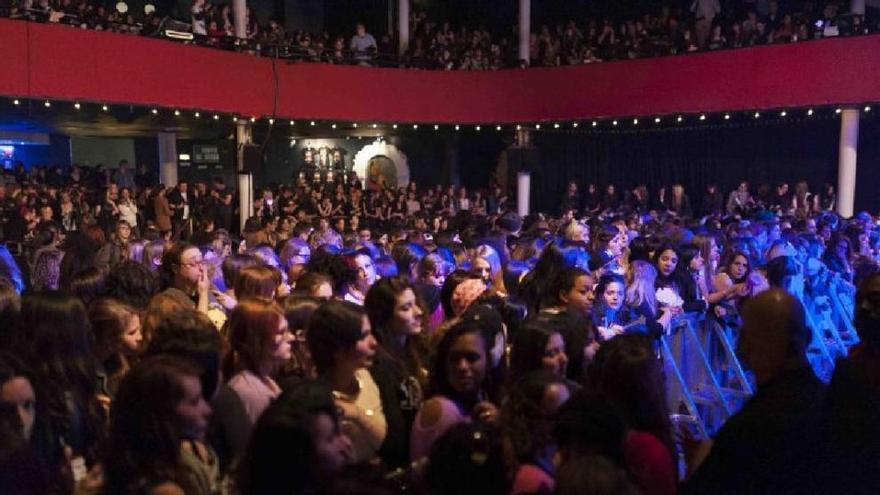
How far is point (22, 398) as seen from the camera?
9.09ft

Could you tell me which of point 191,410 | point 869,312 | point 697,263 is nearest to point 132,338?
point 191,410

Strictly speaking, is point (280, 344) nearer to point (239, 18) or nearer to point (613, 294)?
point (613, 294)

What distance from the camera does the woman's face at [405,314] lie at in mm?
4043

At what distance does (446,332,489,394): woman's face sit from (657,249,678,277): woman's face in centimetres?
364

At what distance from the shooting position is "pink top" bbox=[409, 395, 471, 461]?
298cm

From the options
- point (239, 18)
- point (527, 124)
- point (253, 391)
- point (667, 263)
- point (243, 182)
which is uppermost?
point (239, 18)

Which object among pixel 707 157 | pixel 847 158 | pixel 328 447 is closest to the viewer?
pixel 328 447

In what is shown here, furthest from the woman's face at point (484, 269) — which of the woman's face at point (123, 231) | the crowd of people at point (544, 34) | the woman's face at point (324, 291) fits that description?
the crowd of people at point (544, 34)

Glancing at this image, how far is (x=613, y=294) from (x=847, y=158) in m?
13.4

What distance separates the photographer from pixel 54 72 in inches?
507

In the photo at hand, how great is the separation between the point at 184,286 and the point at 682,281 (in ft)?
12.6

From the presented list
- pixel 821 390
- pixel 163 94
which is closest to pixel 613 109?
pixel 163 94

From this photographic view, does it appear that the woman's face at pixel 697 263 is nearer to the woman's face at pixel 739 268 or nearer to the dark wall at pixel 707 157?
the woman's face at pixel 739 268

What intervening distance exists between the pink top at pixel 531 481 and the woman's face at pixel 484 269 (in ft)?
10.1
